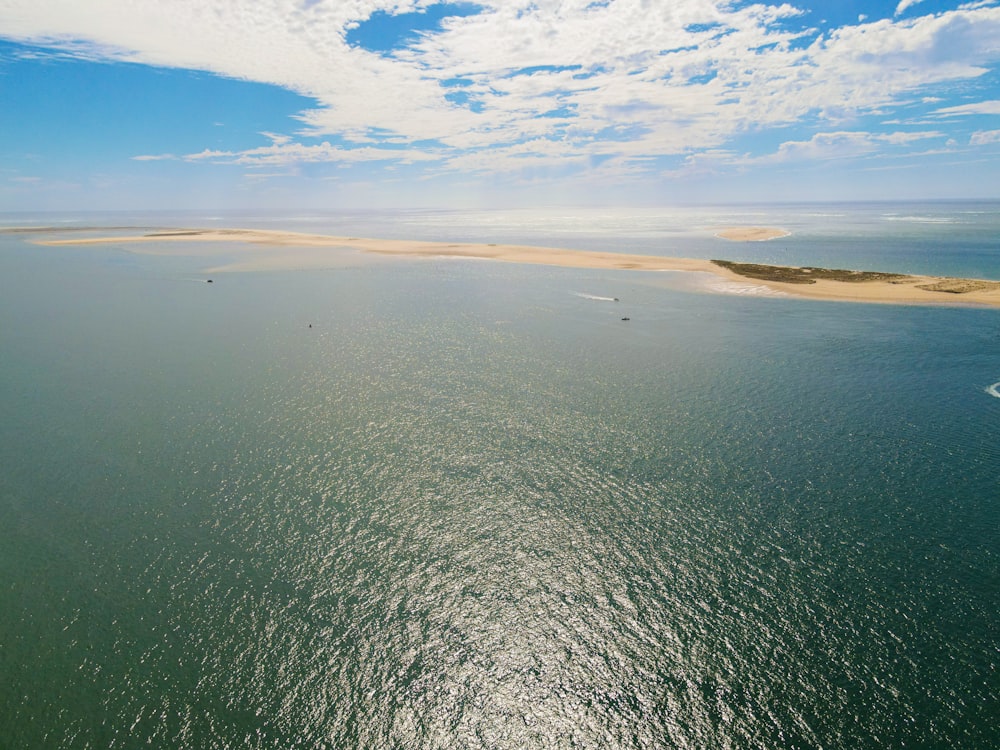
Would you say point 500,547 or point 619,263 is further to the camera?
point 619,263

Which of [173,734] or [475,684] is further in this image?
[475,684]

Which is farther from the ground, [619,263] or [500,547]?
[619,263]

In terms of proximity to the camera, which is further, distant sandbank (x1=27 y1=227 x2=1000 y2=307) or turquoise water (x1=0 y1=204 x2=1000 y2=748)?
distant sandbank (x1=27 y1=227 x2=1000 y2=307)

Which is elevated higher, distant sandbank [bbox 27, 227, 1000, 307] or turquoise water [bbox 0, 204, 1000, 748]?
distant sandbank [bbox 27, 227, 1000, 307]

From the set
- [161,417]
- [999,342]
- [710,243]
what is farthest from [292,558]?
[710,243]

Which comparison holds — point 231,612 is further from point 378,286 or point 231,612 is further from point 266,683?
point 378,286
